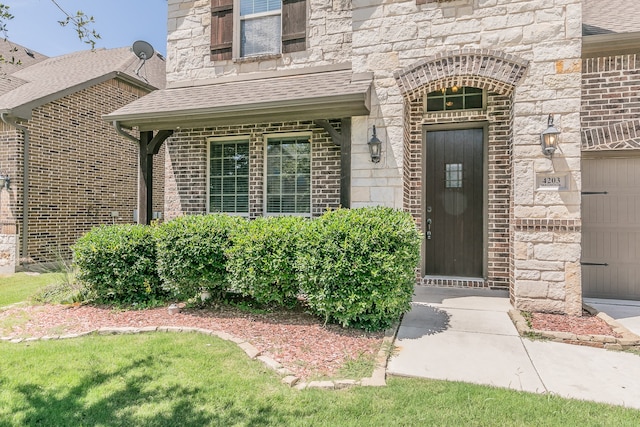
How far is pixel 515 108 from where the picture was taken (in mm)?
4559

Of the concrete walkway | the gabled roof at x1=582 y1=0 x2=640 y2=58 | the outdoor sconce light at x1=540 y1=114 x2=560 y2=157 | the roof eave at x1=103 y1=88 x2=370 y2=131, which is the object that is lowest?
the concrete walkway

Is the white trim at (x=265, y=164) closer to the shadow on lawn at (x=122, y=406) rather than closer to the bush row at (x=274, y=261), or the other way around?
the bush row at (x=274, y=261)

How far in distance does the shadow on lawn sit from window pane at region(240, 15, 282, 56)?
557 cm

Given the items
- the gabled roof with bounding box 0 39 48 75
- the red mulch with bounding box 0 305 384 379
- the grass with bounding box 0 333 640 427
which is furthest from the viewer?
the gabled roof with bounding box 0 39 48 75

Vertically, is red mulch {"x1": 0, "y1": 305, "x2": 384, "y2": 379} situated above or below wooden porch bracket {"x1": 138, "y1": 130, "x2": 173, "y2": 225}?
below

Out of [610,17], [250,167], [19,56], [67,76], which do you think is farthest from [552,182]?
[19,56]

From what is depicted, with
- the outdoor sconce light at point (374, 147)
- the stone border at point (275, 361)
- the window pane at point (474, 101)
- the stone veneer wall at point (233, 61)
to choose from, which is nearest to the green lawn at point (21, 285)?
the stone border at point (275, 361)

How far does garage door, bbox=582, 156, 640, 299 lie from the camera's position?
515cm

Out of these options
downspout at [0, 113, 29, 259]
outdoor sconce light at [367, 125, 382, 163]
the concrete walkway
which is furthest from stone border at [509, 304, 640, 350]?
downspout at [0, 113, 29, 259]

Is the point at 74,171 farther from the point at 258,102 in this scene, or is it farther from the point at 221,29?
the point at 258,102

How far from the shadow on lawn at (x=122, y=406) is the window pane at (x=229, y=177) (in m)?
4.04

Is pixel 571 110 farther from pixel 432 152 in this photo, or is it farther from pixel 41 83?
pixel 41 83

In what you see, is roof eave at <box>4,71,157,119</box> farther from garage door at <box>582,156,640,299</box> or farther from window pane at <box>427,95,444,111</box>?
garage door at <box>582,156,640,299</box>

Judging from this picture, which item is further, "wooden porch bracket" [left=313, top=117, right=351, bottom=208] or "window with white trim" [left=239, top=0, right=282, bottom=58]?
"window with white trim" [left=239, top=0, right=282, bottom=58]
